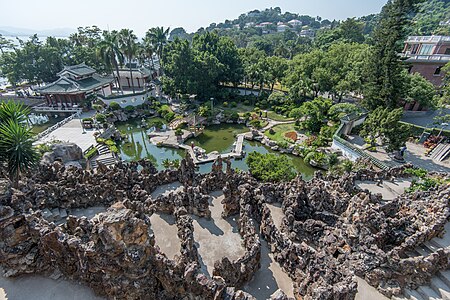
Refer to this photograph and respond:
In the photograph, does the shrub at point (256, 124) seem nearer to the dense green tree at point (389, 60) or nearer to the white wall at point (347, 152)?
the white wall at point (347, 152)

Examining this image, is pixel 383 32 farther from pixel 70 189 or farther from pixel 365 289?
pixel 70 189

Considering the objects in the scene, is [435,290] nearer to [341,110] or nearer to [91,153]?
[341,110]

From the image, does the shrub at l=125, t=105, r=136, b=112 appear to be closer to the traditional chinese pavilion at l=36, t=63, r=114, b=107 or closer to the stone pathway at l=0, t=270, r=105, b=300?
the traditional chinese pavilion at l=36, t=63, r=114, b=107

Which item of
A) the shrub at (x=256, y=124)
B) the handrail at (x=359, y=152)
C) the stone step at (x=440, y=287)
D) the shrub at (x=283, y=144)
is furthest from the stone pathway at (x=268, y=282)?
the shrub at (x=256, y=124)

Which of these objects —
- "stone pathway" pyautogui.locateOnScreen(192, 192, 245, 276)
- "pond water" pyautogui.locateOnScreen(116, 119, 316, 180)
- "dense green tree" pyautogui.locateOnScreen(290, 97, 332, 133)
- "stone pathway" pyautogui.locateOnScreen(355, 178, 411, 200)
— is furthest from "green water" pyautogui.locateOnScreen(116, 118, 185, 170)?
"stone pathway" pyautogui.locateOnScreen(355, 178, 411, 200)

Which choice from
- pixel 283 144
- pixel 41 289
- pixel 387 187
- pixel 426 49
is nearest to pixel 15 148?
pixel 41 289
